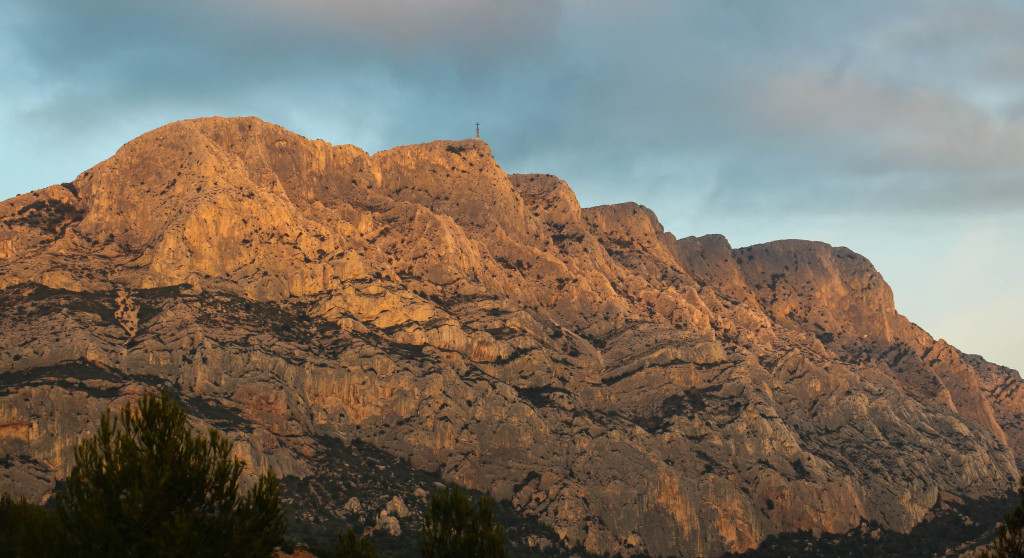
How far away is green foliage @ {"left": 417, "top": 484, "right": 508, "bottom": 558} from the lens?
206 feet

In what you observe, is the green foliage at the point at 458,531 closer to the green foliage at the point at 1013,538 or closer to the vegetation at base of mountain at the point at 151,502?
the vegetation at base of mountain at the point at 151,502

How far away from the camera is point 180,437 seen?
45.6 metres

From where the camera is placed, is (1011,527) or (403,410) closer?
(1011,527)

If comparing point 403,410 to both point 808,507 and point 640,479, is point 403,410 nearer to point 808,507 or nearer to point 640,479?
point 640,479

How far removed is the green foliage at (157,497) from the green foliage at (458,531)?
18.4 m

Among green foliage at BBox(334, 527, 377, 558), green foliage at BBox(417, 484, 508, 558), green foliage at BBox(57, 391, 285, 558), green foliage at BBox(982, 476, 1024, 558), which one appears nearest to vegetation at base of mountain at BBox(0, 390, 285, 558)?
green foliage at BBox(57, 391, 285, 558)

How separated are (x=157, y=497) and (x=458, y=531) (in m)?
25.2

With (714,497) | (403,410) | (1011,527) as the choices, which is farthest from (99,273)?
(1011,527)

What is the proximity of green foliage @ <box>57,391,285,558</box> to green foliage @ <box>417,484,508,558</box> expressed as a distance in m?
18.4

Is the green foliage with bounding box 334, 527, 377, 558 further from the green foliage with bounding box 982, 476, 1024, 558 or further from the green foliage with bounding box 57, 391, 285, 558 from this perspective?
the green foliage with bounding box 982, 476, 1024, 558

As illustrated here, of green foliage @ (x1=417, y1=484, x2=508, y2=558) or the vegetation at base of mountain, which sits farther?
green foliage @ (x1=417, y1=484, x2=508, y2=558)

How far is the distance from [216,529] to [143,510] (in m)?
3.66

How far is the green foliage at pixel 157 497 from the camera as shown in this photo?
143 feet

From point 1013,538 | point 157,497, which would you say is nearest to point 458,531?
point 157,497
